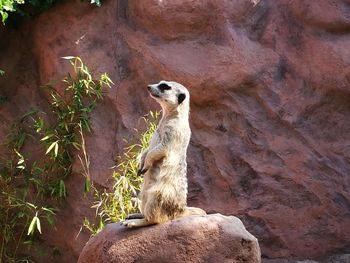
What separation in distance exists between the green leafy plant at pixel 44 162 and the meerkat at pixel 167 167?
7.28 feet

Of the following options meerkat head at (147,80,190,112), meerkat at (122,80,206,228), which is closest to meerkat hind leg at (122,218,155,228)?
meerkat at (122,80,206,228)

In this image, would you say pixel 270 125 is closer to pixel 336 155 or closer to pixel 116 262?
pixel 336 155

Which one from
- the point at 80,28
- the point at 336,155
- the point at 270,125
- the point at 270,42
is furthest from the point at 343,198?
the point at 80,28

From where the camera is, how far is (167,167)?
12.6 feet

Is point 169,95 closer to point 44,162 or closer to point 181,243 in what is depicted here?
point 181,243

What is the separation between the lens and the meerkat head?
3961mm

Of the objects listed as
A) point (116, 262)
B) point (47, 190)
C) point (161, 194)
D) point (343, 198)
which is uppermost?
point (161, 194)

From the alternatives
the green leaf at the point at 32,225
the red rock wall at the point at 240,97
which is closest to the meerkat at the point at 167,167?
the green leaf at the point at 32,225

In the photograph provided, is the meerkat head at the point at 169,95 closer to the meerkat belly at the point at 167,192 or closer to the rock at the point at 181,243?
the meerkat belly at the point at 167,192

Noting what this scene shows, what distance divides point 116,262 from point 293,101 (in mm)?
2861

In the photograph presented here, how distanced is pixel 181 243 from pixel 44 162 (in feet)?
9.20

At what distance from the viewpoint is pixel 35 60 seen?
6.57 metres

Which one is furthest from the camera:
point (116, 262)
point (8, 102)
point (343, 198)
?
point (8, 102)

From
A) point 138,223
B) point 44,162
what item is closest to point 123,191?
point 44,162
